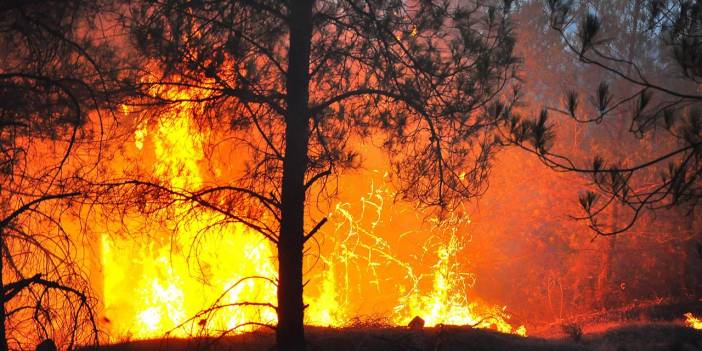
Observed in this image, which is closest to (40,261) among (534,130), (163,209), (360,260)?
(163,209)

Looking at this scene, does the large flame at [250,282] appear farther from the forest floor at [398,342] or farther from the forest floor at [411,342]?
the forest floor at [398,342]

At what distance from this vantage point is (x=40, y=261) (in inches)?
208

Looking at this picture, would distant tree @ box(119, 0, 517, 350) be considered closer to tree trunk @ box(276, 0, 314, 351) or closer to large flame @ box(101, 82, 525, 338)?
tree trunk @ box(276, 0, 314, 351)

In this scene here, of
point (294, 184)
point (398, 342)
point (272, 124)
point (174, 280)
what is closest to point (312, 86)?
point (272, 124)

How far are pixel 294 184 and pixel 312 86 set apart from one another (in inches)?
66.7

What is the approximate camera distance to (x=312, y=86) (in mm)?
7070

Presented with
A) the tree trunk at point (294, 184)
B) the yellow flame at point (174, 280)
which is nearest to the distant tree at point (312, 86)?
the tree trunk at point (294, 184)

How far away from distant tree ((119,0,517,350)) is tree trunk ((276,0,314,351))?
0.01m

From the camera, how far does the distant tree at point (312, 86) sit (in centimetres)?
561

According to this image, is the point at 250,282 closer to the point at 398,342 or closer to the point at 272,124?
the point at 272,124

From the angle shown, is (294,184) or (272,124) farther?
(272,124)

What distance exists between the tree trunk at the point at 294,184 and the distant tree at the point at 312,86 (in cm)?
1

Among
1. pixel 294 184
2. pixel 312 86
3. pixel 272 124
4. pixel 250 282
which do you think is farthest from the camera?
pixel 250 282

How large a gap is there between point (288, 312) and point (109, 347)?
2.46 meters
